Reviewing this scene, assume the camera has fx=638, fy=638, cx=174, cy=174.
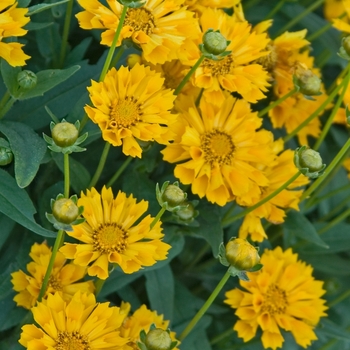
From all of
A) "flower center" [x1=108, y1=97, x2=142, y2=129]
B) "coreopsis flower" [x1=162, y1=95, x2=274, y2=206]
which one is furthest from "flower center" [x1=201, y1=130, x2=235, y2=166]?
"flower center" [x1=108, y1=97, x2=142, y2=129]

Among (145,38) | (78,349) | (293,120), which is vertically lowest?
(78,349)

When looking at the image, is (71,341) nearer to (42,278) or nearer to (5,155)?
(42,278)

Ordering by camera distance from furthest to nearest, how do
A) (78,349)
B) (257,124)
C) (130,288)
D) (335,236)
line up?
1. (335,236)
2. (130,288)
3. (257,124)
4. (78,349)

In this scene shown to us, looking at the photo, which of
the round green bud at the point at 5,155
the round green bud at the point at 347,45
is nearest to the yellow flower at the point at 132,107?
the round green bud at the point at 5,155

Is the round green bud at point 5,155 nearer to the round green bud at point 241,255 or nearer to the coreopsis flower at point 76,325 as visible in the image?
the coreopsis flower at point 76,325

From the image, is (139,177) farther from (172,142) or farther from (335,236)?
(335,236)

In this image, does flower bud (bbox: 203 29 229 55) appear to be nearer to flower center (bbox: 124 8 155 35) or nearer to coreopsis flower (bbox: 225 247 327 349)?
flower center (bbox: 124 8 155 35)

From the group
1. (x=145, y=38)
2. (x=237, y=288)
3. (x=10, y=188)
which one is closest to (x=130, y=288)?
(x=237, y=288)

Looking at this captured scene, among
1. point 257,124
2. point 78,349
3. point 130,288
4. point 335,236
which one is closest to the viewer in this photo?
point 78,349
